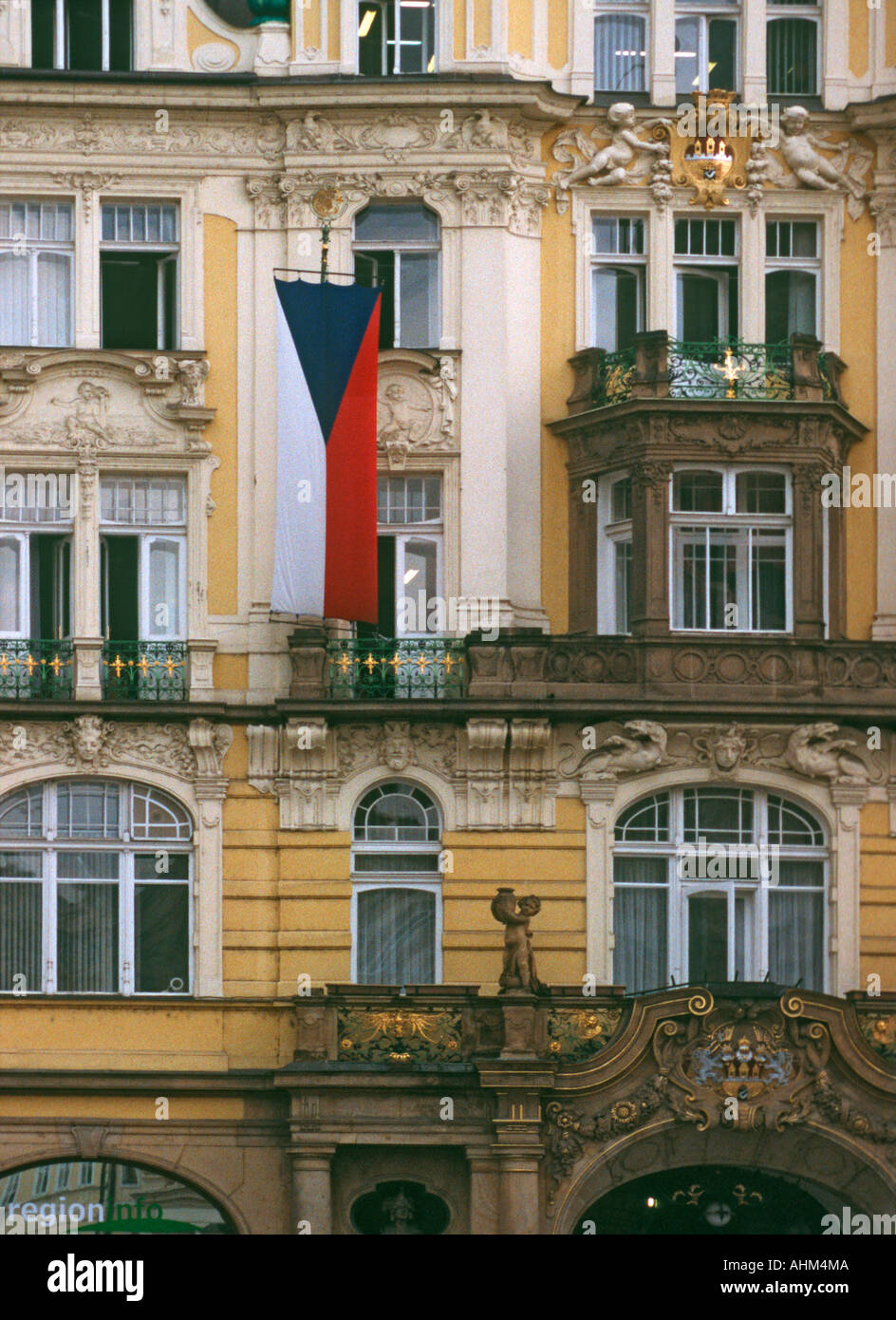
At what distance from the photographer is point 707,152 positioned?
4597 centimetres

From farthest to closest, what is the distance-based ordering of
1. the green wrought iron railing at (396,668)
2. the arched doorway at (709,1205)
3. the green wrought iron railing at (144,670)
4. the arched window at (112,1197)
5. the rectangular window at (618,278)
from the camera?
1. the rectangular window at (618,278)
2. the green wrought iron railing at (144,670)
3. the green wrought iron railing at (396,668)
4. the arched window at (112,1197)
5. the arched doorway at (709,1205)

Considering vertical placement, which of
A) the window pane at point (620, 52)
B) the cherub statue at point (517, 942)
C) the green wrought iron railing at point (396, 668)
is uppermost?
the window pane at point (620, 52)

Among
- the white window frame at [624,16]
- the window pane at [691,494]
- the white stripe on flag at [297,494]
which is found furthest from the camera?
the white window frame at [624,16]

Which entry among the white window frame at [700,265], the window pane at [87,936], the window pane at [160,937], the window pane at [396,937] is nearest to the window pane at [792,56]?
the white window frame at [700,265]

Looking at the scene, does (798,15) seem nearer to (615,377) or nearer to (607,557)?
(615,377)

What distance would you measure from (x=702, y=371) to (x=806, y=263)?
2510 millimetres

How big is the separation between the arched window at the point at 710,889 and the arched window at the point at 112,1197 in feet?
21.3

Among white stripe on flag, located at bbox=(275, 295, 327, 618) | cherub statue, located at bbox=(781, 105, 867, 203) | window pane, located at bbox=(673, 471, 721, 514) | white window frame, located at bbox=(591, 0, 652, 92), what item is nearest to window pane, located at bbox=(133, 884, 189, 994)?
white stripe on flag, located at bbox=(275, 295, 327, 618)

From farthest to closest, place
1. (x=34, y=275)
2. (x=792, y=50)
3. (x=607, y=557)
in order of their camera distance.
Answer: (x=792, y=50) < (x=34, y=275) < (x=607, y=557)

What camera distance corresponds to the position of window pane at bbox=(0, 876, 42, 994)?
44.6 meters

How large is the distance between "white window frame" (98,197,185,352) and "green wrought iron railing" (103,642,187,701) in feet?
13.5

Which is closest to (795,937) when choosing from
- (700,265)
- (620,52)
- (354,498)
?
(354,498)

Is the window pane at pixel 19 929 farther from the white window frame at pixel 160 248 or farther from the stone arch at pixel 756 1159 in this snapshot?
the stone arch at pixel 756 1159

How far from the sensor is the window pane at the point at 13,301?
45.8 metres
